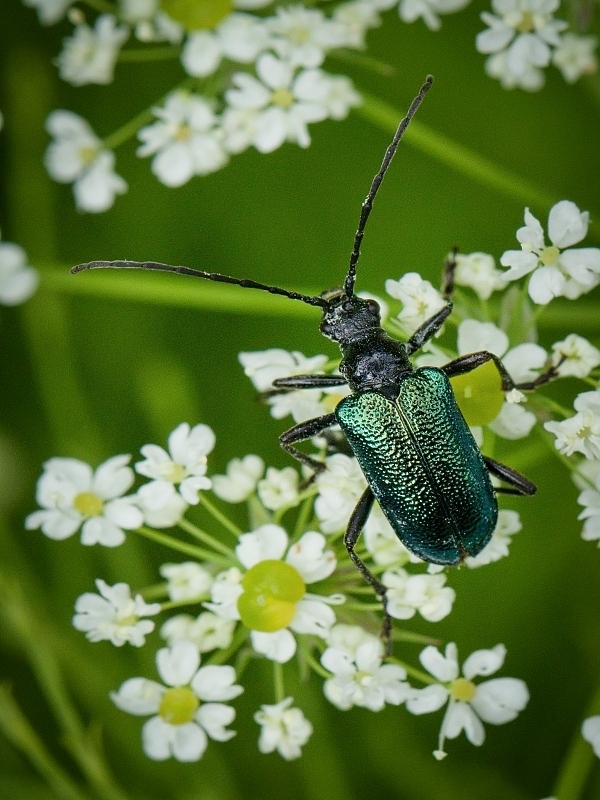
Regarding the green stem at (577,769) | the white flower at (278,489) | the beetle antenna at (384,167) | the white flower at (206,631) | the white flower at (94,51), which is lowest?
the green stem at (577,769)

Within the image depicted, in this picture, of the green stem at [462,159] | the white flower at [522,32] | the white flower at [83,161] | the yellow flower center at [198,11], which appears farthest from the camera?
the white flower at [83,161]

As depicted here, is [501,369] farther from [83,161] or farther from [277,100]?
[83,161]

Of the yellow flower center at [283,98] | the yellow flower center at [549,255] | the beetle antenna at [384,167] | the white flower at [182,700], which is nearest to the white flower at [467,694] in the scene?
the white flower at [182,700]

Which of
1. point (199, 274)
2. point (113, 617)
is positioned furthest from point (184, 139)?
point (113, 617)

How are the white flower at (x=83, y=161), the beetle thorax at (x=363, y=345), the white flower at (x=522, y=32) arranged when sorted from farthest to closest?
the white flower at (x=83, y=161) < the white flower at (x=522, y=32) < the beetle thorax at (x=363, y=345)

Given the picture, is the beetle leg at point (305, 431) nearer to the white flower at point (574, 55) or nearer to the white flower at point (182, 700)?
the white flower at point (182, 700)
